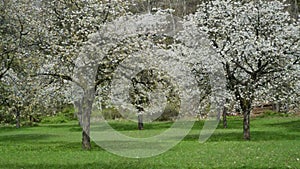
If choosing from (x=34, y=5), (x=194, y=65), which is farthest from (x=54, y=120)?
(x=34, y=5)

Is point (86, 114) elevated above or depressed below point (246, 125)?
above

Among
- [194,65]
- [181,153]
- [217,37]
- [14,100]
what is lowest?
[181,153]

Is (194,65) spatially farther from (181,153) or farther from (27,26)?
(27,26)

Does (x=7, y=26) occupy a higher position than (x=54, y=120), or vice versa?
(x=7, y=26)

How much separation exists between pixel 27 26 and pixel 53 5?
2.77 meters

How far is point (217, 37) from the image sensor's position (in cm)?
3088

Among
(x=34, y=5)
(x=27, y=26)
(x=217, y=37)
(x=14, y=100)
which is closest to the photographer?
(x=14, y=100)

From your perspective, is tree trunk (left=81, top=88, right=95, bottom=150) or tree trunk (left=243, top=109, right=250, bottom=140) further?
tree trunk (left=243, top=109, right=250, bottom=140)

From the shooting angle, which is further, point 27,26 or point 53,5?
point 53,5

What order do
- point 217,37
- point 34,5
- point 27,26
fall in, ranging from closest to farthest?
point 27,26 → point 34,5 → point 217,37

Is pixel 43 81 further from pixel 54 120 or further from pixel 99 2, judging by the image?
pixel 54 120

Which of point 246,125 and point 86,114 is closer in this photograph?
point 86,114

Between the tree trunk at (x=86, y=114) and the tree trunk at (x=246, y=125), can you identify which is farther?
the tree trunk at (x=246, y=125)

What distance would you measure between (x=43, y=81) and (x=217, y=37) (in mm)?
12803
